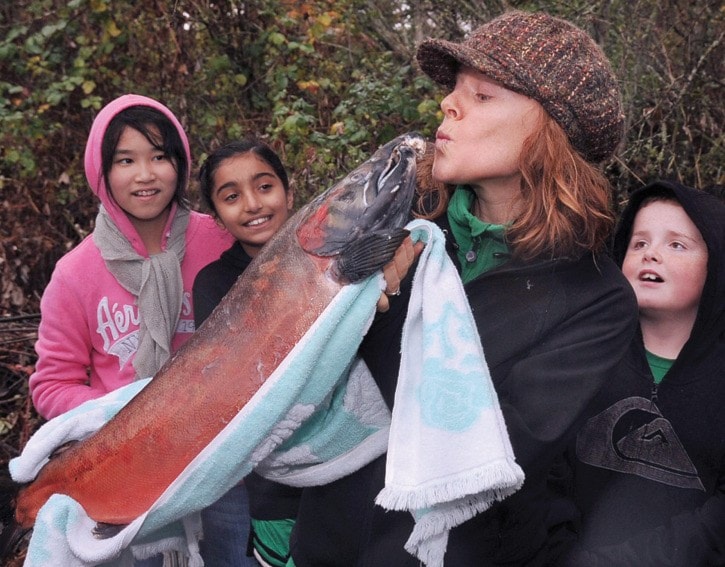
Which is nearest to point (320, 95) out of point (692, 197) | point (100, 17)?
point (100, 17)

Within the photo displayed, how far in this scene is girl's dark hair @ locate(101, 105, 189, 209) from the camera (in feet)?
10.4

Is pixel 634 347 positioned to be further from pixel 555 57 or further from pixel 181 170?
pixel 181 170

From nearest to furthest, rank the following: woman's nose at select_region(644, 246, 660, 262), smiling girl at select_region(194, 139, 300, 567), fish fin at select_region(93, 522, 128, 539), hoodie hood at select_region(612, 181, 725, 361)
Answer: fish fin at select_region(93, 522, 128, 539) < hoodie hood at select_region(612, 181, 725, 361) < woman's nose at select_region(644, 246, 660, 262) < smiling girl at select_region(194, 139, 300, 567)

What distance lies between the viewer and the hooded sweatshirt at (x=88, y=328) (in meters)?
2.94

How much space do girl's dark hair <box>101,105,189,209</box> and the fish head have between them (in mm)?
1321

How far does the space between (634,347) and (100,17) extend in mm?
5045

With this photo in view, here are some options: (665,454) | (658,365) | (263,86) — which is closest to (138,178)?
(658,365)

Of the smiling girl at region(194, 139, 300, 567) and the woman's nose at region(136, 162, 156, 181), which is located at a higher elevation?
the woman's nose at region(136, 162, 156, 181)

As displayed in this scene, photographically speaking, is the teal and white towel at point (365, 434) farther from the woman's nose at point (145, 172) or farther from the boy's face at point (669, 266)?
the woman's nose at point (145, 172)

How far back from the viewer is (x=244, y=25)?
635cm

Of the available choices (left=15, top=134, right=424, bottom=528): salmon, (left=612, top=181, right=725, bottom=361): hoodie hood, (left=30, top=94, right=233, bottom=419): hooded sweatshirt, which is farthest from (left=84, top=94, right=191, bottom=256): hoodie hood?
(left=612, top=181, right=725, bottom=361): hoodie hood

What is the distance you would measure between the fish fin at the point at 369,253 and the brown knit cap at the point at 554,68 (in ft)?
1.55

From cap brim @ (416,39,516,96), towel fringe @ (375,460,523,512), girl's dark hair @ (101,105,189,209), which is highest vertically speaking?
cap brim @ (416,39,516,96)

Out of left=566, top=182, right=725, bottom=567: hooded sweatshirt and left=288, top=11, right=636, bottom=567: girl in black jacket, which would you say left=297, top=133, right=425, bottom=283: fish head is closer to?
left=288, top=11, right=636, bottom=567: girl in black jacket
